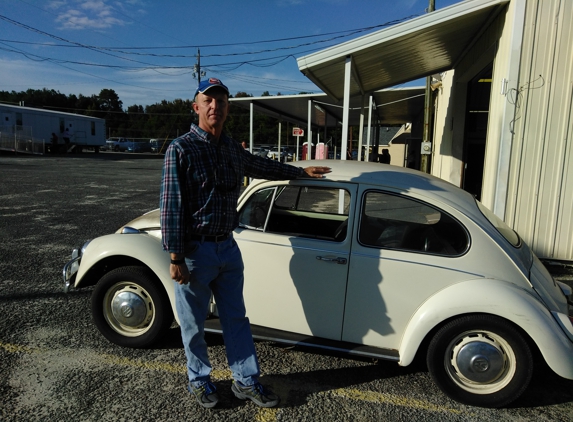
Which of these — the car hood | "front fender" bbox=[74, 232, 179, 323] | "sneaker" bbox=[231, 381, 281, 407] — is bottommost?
"sneaker" bbox=[231, 381, 281, 407]

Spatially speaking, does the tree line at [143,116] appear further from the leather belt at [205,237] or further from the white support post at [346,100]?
the leather belt at [205,237]

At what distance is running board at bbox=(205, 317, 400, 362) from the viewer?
9.83 feet

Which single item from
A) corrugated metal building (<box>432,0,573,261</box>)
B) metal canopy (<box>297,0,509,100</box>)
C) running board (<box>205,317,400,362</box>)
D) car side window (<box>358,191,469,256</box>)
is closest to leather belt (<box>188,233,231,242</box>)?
running board (<box>205,317,400,362</box>)

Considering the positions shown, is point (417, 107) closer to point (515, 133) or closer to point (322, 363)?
point (515, 133)

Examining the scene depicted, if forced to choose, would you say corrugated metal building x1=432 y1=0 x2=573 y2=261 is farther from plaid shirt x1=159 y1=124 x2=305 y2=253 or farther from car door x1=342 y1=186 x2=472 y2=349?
plaid shirt x1=159 y1=124 x2=305 y2=253

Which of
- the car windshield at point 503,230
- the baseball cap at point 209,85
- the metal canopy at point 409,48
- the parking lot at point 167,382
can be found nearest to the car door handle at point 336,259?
the parking lot at point 167,382

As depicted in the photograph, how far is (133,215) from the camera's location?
933 centimetres

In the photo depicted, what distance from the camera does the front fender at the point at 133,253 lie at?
3361mm

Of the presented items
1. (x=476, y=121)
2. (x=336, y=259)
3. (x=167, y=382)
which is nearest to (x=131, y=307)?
(x=167, y=382)

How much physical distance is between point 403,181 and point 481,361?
4.39ft

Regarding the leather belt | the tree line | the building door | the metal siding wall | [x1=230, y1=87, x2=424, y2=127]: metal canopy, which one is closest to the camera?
the leather belt

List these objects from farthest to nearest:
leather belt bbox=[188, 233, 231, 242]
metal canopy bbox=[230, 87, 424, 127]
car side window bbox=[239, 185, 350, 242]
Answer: metal canopy bbox=[230, 87, 424, 127] < car side window bbox=[239, 185, 350, 242] < leather belt bbox=[188, 233, 231, 242]

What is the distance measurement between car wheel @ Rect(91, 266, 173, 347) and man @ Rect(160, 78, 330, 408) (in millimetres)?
739

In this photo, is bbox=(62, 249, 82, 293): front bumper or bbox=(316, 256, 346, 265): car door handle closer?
bbox=(316, 256, 346, 265): car door handle
